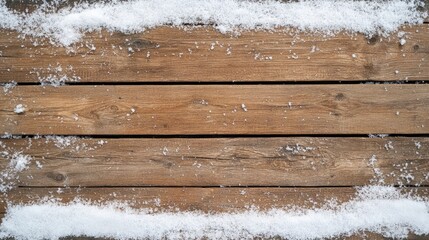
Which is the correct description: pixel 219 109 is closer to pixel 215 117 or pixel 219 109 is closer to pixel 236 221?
pixel 215 117

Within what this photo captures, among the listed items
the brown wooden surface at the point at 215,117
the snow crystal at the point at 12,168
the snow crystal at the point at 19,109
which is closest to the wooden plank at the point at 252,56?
the brown wooden surface at the point at 215,117

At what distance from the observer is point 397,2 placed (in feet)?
2.73

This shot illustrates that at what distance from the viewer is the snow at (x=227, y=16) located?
0.83m

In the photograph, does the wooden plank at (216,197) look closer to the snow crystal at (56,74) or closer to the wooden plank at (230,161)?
the wooden plank at (230,161)

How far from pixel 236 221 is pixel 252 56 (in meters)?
0.45

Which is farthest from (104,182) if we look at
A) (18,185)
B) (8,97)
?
(8,97)

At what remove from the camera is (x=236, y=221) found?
84 centimetres

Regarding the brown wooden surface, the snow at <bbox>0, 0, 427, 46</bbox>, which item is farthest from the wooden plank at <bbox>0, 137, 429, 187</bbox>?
the snow at <bbox>0, 0, 427, 46</bbox>

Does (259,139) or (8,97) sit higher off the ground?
(8,97)

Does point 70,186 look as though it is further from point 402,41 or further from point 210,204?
point 402,41

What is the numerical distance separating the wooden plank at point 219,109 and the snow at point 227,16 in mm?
156

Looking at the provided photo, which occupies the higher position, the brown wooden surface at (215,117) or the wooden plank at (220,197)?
the brown wooden surface at (215,117)

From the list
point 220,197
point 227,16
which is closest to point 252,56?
point 227,16

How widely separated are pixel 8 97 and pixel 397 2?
108cm
